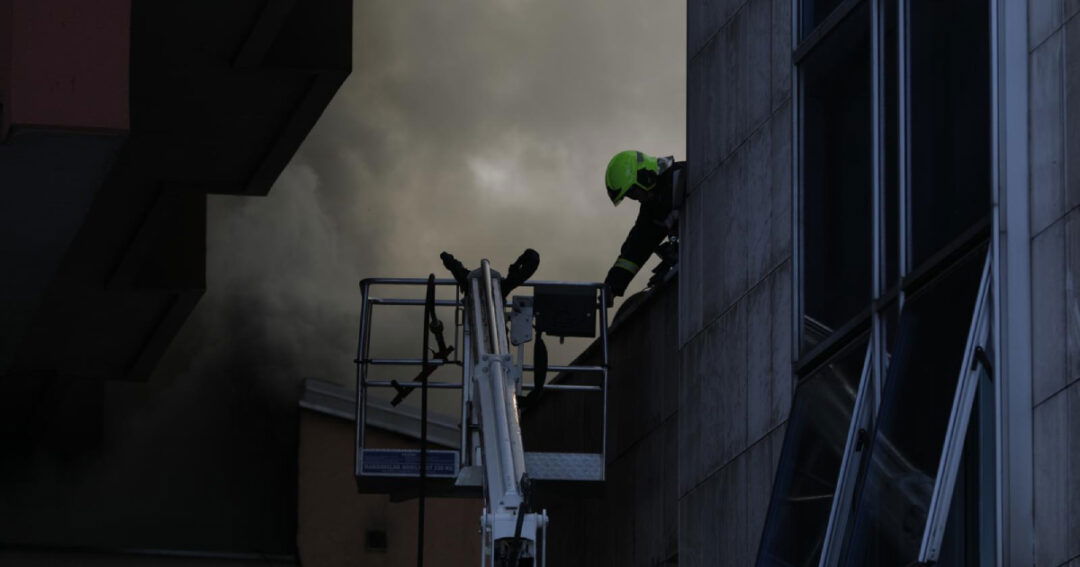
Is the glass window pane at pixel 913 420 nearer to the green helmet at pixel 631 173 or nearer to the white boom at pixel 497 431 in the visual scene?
the white boom at pixel 497 431

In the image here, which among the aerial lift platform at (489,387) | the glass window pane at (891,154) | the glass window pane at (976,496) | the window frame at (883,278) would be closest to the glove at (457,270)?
the aerial lift platform at (489,387)

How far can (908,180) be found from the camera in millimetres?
12188

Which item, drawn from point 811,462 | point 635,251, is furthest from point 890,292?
point 635,251

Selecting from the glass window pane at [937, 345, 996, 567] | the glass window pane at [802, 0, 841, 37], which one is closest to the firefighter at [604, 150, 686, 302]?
the glass window pane at [802, 0, 841, 37]

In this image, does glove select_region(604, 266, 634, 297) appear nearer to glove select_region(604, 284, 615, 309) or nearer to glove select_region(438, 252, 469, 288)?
glove select_region(604, 284, 615, 309)

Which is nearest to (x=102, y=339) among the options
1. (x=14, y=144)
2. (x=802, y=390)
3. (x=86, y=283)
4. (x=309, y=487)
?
(x=86, y=283)

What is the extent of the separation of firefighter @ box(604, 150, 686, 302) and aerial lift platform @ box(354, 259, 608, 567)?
76 cm

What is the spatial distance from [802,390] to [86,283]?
39.2 ft

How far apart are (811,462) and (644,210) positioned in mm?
6397

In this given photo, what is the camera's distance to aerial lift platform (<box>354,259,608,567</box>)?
15422 mm

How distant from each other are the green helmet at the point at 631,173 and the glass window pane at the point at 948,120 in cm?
699

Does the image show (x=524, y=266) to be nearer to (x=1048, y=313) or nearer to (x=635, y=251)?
(x=635, y=251)

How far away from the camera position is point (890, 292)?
12297 millimetres

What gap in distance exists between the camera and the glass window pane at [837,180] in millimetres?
13188
